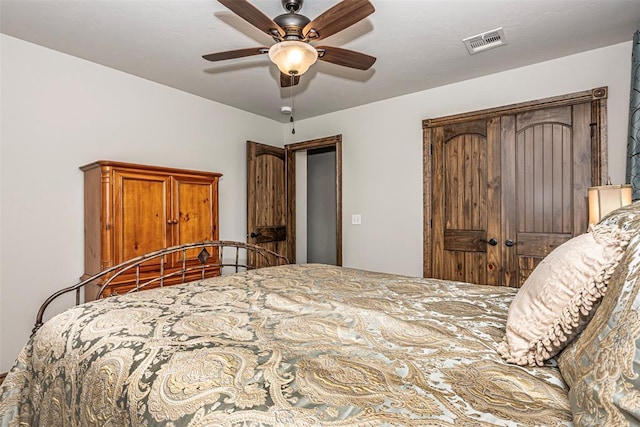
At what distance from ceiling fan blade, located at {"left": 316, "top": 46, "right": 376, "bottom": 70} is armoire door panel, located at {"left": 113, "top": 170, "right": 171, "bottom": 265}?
179 cm

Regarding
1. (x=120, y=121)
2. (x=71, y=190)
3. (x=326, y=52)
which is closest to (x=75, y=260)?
(x=71, y=190)

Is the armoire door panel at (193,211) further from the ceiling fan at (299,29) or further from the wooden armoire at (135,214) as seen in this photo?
the ceiling fan at (299,29)

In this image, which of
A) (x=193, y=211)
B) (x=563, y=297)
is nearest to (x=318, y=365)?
(x=563, y=297)

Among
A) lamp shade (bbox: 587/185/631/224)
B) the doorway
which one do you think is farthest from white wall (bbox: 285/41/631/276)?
the doorway

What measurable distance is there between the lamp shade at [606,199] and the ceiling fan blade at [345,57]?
1.65 metres

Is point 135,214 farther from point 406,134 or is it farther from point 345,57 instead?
point 406,134

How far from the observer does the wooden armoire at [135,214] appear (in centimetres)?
259

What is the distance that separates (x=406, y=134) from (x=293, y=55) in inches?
86.7

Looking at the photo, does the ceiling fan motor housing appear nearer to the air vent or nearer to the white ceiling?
the white ceiling

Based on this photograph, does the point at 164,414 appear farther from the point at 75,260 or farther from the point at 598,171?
the point at 598,171

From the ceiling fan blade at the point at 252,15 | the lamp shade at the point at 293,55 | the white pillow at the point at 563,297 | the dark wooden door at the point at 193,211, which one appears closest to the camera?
the white pillow at the point at 563,297

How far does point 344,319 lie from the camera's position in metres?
1.19

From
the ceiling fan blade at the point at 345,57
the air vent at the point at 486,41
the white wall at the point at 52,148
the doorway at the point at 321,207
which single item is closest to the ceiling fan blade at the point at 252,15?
the ceiling fan blade at the point at 345,57

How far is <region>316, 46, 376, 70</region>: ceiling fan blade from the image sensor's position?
2.02m
